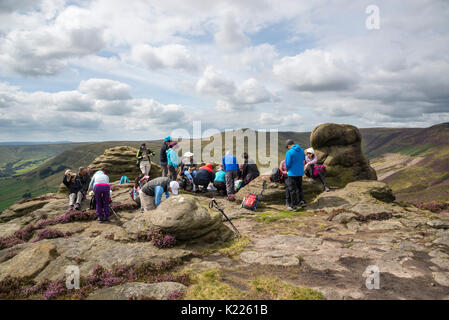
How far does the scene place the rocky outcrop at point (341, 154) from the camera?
21.6m

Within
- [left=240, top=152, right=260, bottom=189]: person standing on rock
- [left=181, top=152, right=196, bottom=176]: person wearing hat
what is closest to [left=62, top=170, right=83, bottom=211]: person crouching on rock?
[left=181, top=152, right=196, bottom=176]: person wearing hat

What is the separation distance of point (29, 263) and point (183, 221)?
5.94 m

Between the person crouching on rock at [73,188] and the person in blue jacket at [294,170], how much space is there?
1535cm

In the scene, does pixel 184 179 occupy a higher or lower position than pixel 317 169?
lower

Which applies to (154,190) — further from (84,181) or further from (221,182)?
(221,182)

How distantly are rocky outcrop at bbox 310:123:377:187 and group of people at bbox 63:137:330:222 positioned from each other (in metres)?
3.30

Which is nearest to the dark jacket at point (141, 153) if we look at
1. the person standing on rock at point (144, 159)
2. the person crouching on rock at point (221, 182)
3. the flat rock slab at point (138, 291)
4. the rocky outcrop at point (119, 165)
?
the person standing on rock at point (144, 159)

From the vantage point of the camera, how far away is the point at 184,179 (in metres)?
22.1

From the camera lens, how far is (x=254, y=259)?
9.09 metres

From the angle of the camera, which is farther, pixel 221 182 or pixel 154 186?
pixel 221 182

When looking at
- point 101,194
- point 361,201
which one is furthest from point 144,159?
point 361,201

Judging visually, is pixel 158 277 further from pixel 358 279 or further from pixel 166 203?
pixel 358 279
